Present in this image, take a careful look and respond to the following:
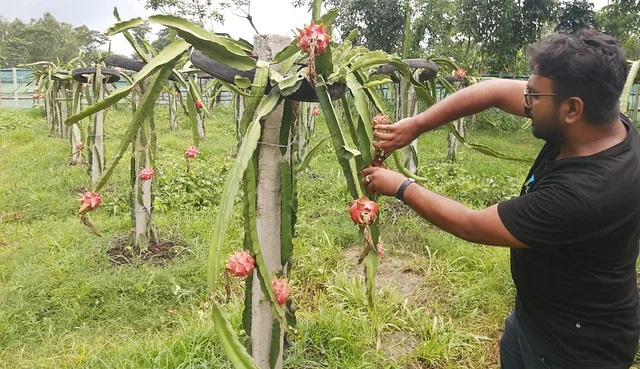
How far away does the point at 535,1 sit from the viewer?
8.67 meters

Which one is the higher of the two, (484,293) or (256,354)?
(256,354)

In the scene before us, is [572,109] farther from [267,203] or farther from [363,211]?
[267,203]

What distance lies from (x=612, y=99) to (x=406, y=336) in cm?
141

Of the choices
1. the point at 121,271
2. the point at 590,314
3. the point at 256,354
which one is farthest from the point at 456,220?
the point at 121,271

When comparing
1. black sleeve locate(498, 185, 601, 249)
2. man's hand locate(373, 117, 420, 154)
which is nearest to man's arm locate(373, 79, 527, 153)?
man's hand locate(373, 117, 420, 154)

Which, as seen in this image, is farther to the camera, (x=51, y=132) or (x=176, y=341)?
(x=51, y=132)

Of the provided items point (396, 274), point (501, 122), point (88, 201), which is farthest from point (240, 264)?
point (501, 122)

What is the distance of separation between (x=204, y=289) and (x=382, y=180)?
163 cm

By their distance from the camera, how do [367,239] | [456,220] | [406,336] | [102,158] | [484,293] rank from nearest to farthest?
[367,239] < [456,220] < [406,336] < [484,293] < [102,158]

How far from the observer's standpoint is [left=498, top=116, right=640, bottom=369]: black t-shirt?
42.0 inches

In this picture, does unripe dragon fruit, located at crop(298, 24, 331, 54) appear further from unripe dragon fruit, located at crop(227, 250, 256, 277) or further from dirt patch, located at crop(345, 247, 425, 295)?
dirt patch, located at crop(345, 247, 425, 295)

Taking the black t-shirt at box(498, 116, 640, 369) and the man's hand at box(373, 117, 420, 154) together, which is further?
the man's hand at box(373, 117, 420, 154)

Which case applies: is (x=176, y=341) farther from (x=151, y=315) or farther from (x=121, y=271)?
(x=121, y=271)

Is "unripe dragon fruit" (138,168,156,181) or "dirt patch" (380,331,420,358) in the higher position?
"unripe dragon fruit" (138,168,156,181)
